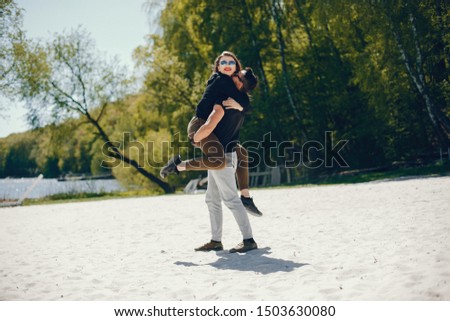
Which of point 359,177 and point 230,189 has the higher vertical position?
point 230,189

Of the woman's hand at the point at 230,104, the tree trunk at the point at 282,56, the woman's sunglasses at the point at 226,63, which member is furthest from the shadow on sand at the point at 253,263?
the tree trunk at the point at 282,56

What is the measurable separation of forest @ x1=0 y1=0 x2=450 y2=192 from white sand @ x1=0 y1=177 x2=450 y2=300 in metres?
10.3

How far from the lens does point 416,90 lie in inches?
708

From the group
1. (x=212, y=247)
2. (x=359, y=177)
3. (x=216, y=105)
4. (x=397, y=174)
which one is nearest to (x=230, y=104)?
(x=216, y=105)

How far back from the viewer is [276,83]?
23.7 metres

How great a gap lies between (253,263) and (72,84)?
2338 cm

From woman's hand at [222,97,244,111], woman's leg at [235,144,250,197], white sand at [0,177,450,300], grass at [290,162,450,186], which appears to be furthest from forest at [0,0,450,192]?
woman's hand at [222,97,244,111]

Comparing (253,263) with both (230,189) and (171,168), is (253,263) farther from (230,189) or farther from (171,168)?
(171,168)

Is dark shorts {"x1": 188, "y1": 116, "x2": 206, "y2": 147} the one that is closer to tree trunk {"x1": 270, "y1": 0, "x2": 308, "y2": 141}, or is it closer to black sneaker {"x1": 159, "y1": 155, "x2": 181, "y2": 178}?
black sneaker {"x1": 159, "y1": 155, "x2": 181, "y2": 178}

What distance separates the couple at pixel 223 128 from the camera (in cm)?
486

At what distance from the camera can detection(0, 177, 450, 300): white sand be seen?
3646 mm

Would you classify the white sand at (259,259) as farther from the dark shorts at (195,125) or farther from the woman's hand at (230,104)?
the woman's hand at (230,104)

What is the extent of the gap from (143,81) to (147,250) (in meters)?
21.8

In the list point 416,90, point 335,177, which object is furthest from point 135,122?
point 416,90
